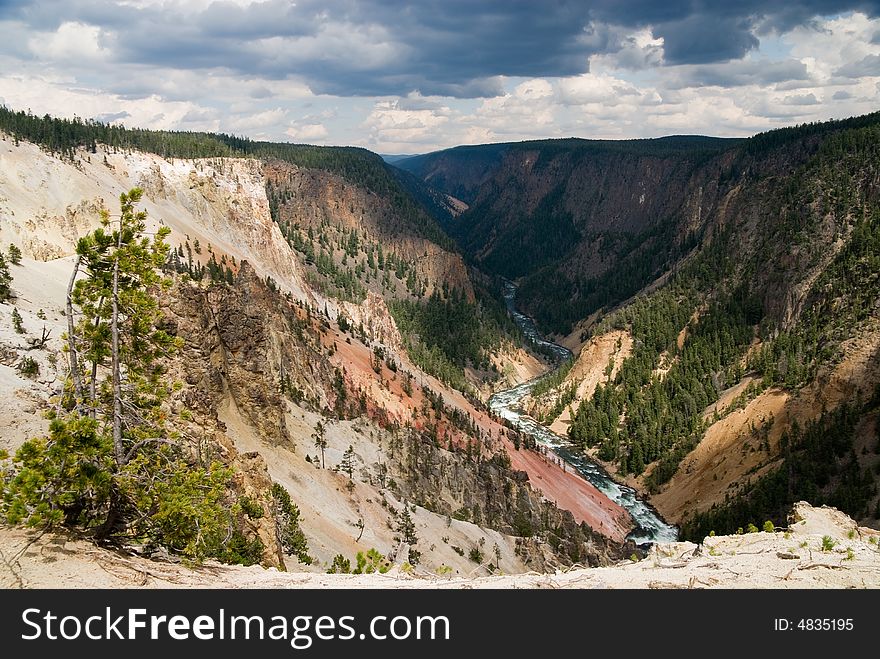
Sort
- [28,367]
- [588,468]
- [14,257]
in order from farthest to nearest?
[588,468]
[14,257]
[28,367]

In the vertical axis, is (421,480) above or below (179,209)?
below

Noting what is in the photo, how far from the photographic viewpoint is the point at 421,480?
5484 centimetres

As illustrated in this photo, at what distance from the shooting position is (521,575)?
12898 millimetres

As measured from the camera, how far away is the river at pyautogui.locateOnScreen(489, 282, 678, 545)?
6925cm

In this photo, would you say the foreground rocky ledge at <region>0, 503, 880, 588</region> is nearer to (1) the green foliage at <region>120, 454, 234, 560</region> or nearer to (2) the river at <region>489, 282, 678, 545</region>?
(1) the green foliage at <region>120, 454, 234, 560</region>

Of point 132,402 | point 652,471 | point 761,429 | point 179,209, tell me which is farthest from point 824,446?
point 179,209

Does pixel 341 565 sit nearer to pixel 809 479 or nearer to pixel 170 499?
pixel 170 499

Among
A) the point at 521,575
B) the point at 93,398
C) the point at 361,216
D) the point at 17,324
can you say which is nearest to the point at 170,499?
the point at 93,398

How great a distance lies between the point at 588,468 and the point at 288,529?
69131mm

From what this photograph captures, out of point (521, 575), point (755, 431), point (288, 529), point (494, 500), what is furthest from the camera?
point (755, 431)

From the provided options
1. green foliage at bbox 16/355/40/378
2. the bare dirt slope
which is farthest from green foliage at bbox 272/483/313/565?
the bare dirt slope
